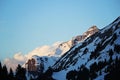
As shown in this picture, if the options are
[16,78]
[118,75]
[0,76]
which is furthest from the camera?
[118,75]

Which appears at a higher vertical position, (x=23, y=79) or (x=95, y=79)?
(x=95, y=79)

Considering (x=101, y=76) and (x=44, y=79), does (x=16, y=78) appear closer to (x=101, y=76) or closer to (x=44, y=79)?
(x=44, y=79)

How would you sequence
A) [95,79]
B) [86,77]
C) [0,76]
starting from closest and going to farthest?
[0,76], [86,77], [95,79]

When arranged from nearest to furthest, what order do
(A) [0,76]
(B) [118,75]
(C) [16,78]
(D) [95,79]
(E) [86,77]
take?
1. (A) [0,76]
2. (C) [16,78]
3. (B) [118,75]
4. (E) [86,77]
5. (D) [95,79]

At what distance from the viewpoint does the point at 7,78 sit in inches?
4060

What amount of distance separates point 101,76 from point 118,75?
60815mm

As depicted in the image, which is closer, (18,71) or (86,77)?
(18,71)

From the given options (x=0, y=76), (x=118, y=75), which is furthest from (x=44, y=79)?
(x=0, y=76)

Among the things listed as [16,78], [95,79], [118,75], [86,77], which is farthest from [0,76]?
[95,79]

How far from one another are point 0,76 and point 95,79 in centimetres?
10676

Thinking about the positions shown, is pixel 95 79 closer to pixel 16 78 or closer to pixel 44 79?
pixel 44 79

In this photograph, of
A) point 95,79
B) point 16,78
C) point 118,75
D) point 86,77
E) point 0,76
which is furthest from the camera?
point 95,79

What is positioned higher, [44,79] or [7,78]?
[44,79]

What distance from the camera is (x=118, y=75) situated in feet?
447
